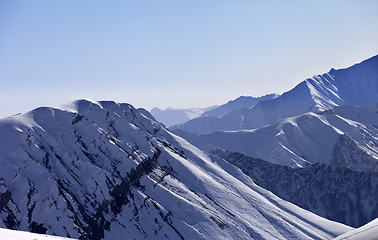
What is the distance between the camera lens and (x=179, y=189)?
18525cm

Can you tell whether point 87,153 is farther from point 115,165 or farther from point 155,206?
point 155,206

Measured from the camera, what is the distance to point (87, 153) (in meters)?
180

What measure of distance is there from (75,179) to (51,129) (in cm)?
3679

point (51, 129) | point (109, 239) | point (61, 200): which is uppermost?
point (51, 129)

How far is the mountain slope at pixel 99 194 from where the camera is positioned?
452ft

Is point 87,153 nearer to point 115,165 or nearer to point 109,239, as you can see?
point 115,165

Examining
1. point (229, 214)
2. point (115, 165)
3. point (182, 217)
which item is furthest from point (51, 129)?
point (229, 214)

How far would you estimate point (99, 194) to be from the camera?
158 m

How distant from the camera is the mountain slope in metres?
138

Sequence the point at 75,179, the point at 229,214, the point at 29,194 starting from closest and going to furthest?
the point at 29,194, the point at 75,179, the point at 229,214

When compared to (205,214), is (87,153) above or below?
above

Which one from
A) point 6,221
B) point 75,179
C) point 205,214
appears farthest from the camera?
point 205,214

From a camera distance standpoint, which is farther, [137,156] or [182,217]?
[137,156]

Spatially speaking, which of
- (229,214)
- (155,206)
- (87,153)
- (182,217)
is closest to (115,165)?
(87,153)
